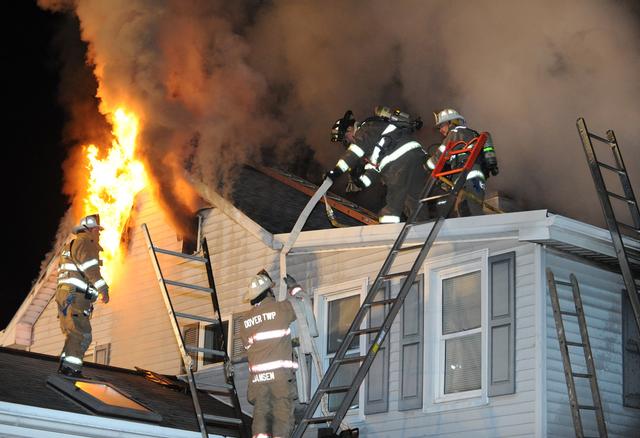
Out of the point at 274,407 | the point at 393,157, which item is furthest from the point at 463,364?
the point at 393,157

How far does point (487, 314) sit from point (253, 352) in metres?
2.44

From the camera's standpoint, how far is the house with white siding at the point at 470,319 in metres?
10.1

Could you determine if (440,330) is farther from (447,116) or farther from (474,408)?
(447,116)

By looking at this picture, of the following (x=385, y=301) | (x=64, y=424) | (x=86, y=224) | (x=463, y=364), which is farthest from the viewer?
(x=86, y=224)

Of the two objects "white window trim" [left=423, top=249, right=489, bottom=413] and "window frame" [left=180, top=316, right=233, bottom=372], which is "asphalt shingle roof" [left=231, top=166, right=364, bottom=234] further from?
"white window trim" [left=423, top=249, right=489, bottom=413]

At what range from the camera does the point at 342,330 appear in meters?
12.0

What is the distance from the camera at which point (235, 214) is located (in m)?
13.4

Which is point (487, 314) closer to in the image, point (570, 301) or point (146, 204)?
point (570, 301)

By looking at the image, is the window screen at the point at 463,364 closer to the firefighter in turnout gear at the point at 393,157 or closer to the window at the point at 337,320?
the window at the point at 337,320

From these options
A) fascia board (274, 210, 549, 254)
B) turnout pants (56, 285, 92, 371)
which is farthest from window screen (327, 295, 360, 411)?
turnout pants (56, 285, 92, 371)

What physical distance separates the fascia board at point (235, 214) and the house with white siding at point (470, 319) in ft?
0.09

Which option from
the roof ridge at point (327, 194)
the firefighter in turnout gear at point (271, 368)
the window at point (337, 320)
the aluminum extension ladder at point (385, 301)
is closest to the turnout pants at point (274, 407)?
Answer: the firefighter in turnout gear at point (271, 368)

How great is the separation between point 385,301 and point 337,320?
2.44 metres

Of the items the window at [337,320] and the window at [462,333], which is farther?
the window at [337,320]
